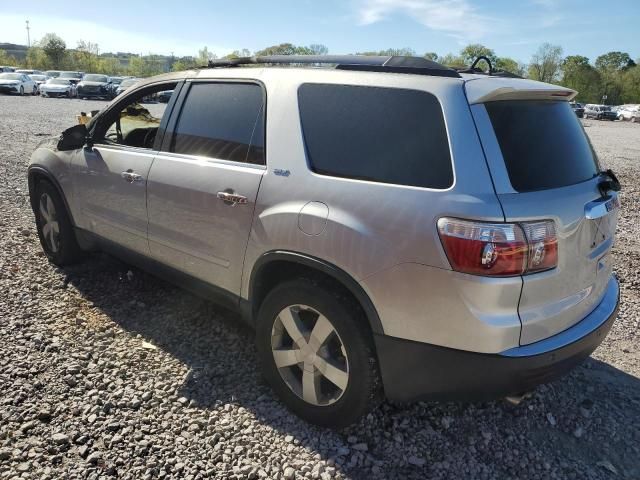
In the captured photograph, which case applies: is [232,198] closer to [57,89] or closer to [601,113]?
[57,89]

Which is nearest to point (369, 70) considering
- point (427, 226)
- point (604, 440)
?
point (427, 226)

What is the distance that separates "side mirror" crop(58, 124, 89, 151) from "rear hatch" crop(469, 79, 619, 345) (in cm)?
320

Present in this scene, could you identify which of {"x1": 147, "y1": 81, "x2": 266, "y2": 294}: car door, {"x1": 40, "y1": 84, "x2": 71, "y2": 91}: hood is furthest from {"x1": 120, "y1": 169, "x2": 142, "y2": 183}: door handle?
{"x1": 40, "y1": 84, "x2": 71, "y2": 91}: hood

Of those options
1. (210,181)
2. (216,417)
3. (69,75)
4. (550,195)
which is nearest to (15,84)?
(69,75)

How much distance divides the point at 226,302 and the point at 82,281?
6.62 feet

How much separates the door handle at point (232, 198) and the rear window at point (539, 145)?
53.7 inches

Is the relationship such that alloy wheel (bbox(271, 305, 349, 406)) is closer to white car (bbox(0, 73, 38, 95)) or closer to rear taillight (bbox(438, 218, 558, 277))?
rear taillight (bbox(438, 218, 558, 277))

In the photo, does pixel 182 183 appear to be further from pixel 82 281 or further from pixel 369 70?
pixel 82 281

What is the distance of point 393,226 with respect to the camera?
225 centimetres

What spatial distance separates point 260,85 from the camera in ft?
9.96

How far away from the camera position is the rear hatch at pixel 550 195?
86.4 inches

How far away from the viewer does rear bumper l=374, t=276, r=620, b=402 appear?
7.20 feet

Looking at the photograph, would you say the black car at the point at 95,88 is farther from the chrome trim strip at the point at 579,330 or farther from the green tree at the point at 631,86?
the green tree at the point at 631,86

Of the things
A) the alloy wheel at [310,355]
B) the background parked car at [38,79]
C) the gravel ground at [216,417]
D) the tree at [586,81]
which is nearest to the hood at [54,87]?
the background parked car at [38,79]
